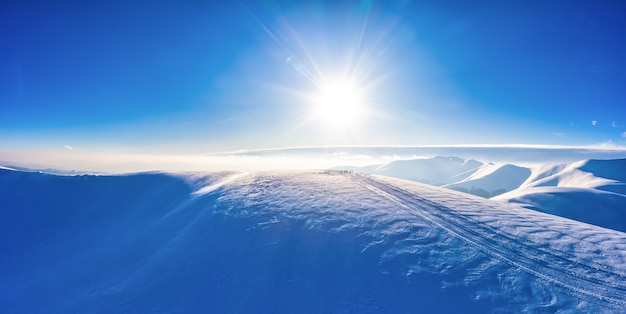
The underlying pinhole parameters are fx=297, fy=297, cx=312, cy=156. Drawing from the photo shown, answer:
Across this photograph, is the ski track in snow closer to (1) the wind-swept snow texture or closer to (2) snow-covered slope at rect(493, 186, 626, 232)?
(1) the wind-swept snow texture

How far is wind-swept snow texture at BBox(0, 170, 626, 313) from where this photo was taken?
10.6 metres

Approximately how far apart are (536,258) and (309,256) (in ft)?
30.8

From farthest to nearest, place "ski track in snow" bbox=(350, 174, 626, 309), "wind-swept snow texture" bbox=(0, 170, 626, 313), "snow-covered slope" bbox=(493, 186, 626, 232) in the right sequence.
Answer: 1. "snow-covered slope" bbox=(493, 186, 626, 232)
2. "wind-swept snow texture" bbox=(0, 170, 626, 313)
3. "ski track in snow" bbox=(350, 174, 626, 309)

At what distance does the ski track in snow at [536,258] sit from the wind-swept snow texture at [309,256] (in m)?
0.06

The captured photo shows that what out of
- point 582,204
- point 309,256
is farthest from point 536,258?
point 582,204

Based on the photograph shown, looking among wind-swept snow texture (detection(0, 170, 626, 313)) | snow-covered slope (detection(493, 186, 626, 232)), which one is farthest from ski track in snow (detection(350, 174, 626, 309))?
snow-covered slope (detection(493, 186, 626, 232))

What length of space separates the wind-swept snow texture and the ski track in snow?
0.20ft

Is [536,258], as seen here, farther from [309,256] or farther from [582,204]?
[582,204]

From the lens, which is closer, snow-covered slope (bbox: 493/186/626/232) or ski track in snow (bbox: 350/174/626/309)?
ski track in snow (bbox: 350/174/626/309)

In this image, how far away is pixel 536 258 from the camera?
12.1m

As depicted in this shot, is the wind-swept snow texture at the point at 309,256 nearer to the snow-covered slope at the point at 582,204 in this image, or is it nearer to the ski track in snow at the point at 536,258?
the ski track in snow at the point at 536,258

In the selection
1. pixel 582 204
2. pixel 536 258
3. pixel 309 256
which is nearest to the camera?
pixel 536 258

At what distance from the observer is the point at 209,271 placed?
45.0 ft

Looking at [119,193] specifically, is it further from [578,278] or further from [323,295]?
[578,278]
